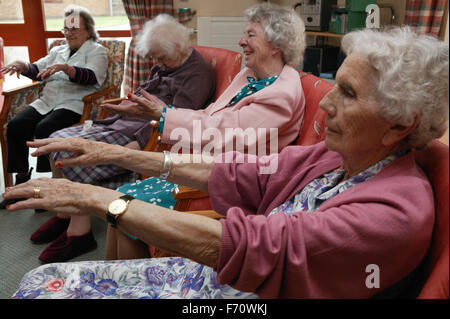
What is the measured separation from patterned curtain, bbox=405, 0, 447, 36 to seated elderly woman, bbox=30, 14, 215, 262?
1.41 m

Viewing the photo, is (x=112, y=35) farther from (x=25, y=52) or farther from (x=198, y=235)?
(x=198, y=235)

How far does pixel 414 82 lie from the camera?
801 mm

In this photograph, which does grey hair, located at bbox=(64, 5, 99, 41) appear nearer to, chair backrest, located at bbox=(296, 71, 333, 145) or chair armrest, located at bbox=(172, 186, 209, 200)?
chair backrest, located at bbox=(296, 71, 333, 145)

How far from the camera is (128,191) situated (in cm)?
180

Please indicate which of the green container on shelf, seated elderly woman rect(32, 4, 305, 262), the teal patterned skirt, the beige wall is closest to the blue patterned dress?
seated elderly woman rect(32, 4, 305, 262)

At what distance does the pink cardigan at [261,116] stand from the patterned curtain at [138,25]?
75.1 inches

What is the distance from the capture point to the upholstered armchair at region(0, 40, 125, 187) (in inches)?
108

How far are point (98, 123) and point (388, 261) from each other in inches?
86.4

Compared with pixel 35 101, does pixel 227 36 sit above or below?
above

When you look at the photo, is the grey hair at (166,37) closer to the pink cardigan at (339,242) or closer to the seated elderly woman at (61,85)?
the seated elderly woman at (61,85)

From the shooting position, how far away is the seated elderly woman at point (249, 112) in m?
1.74

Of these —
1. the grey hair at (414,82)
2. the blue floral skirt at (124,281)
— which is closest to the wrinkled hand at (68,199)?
the blue floral skirt at (124,281)

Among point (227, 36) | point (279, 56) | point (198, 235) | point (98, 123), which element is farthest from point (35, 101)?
point (198, 235)

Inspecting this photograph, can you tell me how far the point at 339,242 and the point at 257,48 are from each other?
144 cm
